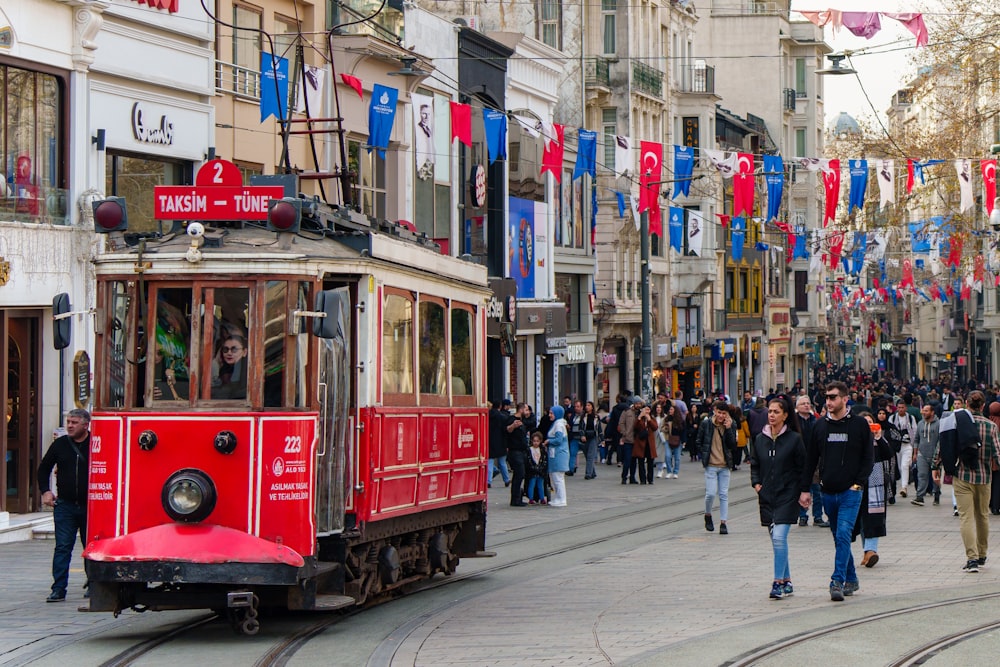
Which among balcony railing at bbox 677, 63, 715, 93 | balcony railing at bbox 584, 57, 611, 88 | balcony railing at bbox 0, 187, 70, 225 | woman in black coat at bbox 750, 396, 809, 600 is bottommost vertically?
woman in black coat at bbox 750, 396, 809, 600

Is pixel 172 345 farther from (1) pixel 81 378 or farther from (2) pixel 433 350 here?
(2) pixel 433 350

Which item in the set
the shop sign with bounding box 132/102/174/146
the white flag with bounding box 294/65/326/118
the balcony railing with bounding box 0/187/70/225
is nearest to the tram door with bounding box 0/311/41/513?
the balcony railing with bounding box 0/187/70/225

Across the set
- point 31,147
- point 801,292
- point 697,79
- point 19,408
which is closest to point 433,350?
point 19,408

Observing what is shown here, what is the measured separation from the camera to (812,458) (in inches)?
525

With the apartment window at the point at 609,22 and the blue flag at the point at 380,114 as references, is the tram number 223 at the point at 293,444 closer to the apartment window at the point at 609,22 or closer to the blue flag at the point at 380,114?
the blue flag at the point at 380,114

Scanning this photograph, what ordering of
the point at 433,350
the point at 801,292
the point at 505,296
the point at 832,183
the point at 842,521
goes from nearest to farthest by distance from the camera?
1. the point at 842,521
2. the point at 433,350
3. the point at 832,183
4. the point at 505,296
5. the point at 801,292

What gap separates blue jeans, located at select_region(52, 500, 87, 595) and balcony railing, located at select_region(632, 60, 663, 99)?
4215 centimetres

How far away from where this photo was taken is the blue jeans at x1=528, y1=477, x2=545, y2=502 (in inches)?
1017

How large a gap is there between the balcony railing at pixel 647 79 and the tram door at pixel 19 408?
35338mm

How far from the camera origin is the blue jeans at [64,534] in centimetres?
1388

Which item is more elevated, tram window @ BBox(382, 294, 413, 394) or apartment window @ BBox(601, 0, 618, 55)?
apartment window @ BBox(601, 0, 618, 55)

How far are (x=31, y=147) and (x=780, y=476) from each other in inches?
491

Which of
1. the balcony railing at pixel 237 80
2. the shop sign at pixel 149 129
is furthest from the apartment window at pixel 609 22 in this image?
the shop sign at pixel 149 129

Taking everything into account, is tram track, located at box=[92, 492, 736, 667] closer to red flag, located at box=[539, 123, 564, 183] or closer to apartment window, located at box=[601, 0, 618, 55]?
red flag, located at box=[539, 123, 564, 183]
